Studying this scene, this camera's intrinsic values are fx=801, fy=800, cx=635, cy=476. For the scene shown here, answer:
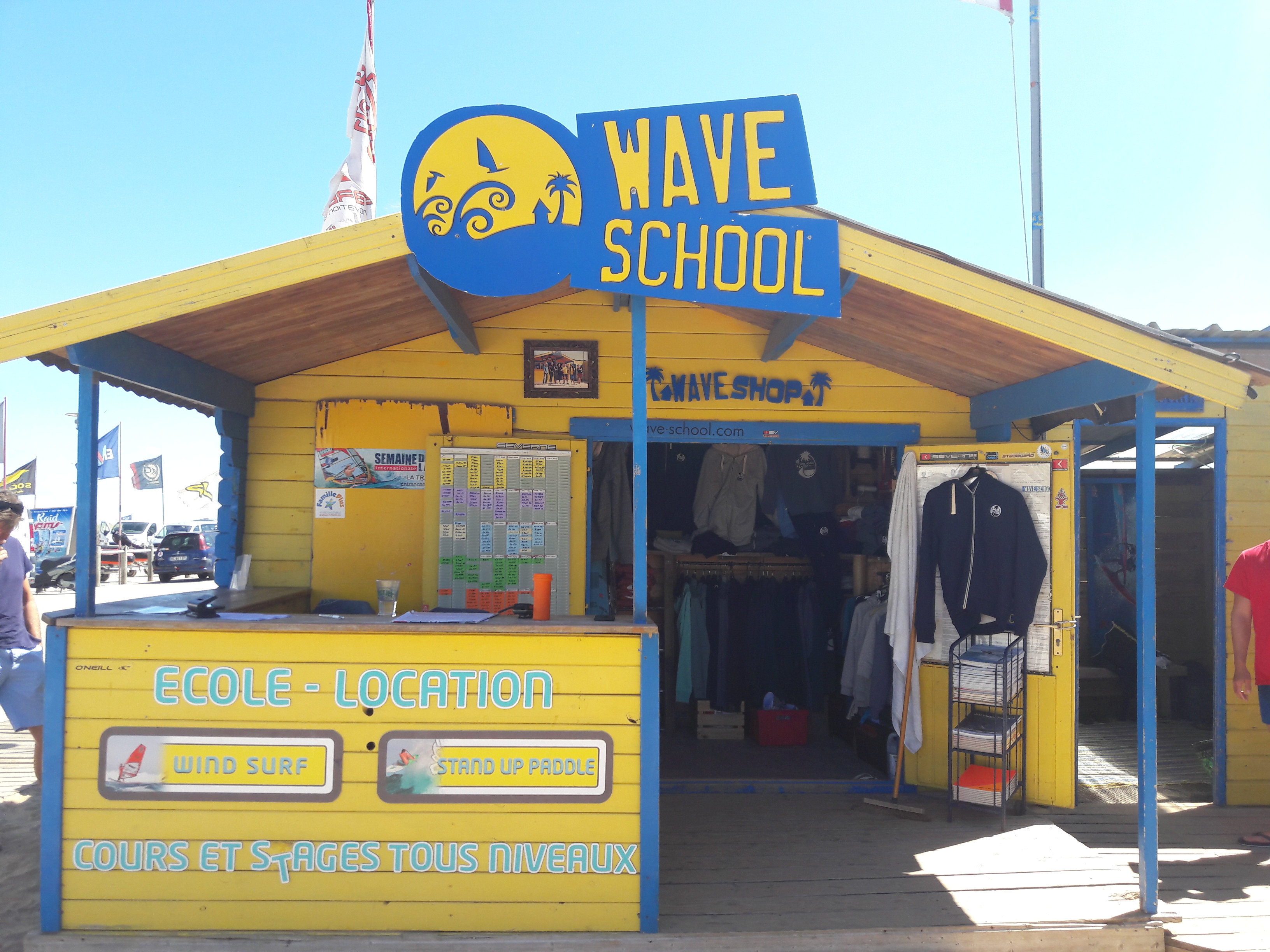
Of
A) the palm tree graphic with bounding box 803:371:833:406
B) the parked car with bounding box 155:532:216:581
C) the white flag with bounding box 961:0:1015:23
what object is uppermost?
the white flag with bounding box 961:0:1015:23

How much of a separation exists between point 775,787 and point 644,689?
241 centimetres

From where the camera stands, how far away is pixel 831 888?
3.77 meters

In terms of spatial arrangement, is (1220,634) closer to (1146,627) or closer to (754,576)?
(1146,627)

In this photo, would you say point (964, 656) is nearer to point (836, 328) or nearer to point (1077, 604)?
point (1077, 604)

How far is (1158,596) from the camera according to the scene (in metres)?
8.19

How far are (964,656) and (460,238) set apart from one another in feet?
12.4

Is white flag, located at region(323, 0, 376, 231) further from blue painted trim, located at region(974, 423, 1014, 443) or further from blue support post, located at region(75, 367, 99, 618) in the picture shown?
blue painted trim, located at region(974, 423, 1014, 443)

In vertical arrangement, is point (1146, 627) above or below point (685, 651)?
above

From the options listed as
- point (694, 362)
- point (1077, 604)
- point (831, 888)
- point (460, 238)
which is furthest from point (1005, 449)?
point (460, 238)

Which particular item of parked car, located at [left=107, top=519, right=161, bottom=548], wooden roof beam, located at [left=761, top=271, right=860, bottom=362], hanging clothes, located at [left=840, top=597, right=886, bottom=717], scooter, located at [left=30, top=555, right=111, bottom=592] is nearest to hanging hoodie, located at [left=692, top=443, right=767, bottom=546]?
hanging clothes, located at [left=840, top=597, right=886, bottom=717]

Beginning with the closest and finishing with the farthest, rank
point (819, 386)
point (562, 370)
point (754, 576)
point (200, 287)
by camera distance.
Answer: point (200, 287) → point (562, 370) → point (819, 386) → point (754, 576)

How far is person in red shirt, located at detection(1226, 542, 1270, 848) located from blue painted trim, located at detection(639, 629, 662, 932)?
331 cm

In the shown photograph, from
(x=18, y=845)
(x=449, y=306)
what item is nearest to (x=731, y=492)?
(x=449, y=306)

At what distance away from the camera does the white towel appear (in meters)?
5.14
